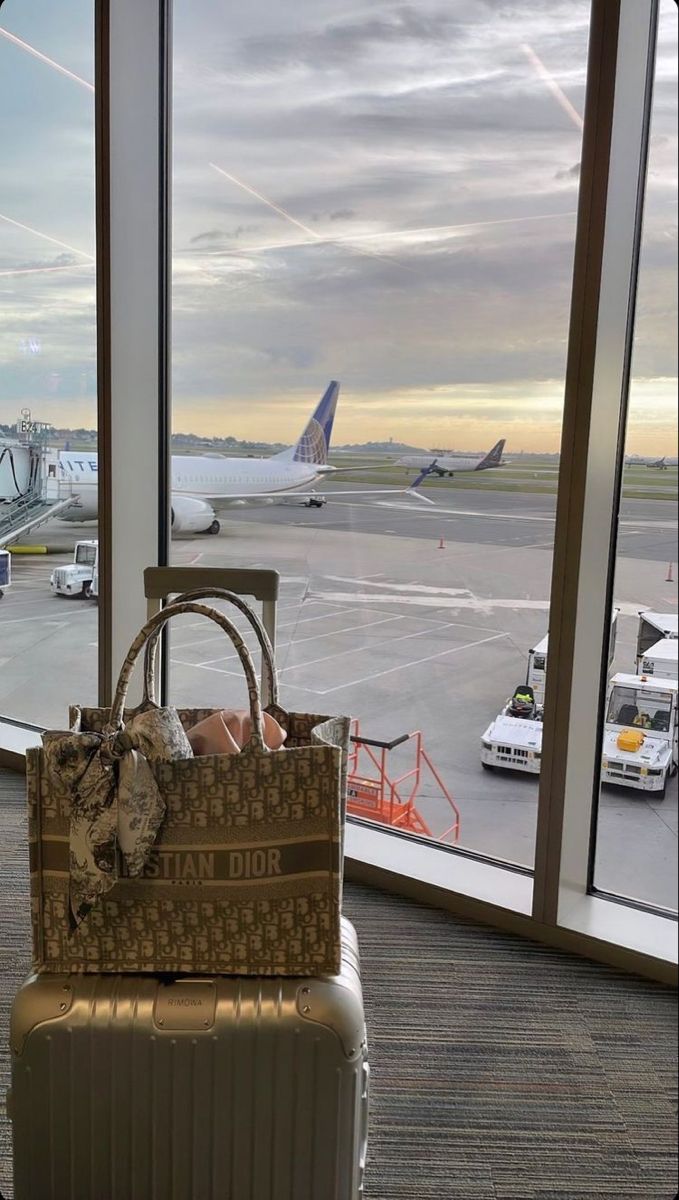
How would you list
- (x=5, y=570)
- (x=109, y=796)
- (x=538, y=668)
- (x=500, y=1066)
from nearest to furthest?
1. (x=109, y=796)
2. (x=500, y=1066)
3. (x=538, y=668)
4. (x=5, y=570)

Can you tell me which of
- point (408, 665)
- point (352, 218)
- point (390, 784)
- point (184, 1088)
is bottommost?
point (390, 784)

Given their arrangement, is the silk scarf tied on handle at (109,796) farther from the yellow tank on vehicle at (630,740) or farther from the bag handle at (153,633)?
Answer: the yellow tank on vehicle at (630,740)

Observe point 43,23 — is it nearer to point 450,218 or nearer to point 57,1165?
point 450,218

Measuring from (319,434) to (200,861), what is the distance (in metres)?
1.85

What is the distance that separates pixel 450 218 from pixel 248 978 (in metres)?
2.06

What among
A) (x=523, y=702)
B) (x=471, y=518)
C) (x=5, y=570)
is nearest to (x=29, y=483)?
(x=5, y=570)

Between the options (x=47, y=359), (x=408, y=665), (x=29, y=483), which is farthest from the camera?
(x=29, y=483)

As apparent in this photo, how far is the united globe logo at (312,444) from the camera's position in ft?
9.50

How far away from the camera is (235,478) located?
121 inches

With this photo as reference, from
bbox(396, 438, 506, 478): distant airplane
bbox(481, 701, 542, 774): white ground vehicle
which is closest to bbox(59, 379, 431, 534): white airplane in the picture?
bbox(396, 438, 506, 478): distant airplane

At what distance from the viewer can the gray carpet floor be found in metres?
1.66

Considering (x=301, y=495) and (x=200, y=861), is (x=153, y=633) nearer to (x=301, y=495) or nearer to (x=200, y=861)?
(x=200, y=861)

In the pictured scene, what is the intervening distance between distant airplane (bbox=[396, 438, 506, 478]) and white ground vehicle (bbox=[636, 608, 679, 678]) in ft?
1.91

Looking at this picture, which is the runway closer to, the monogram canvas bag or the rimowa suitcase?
the monogram canvas bag
